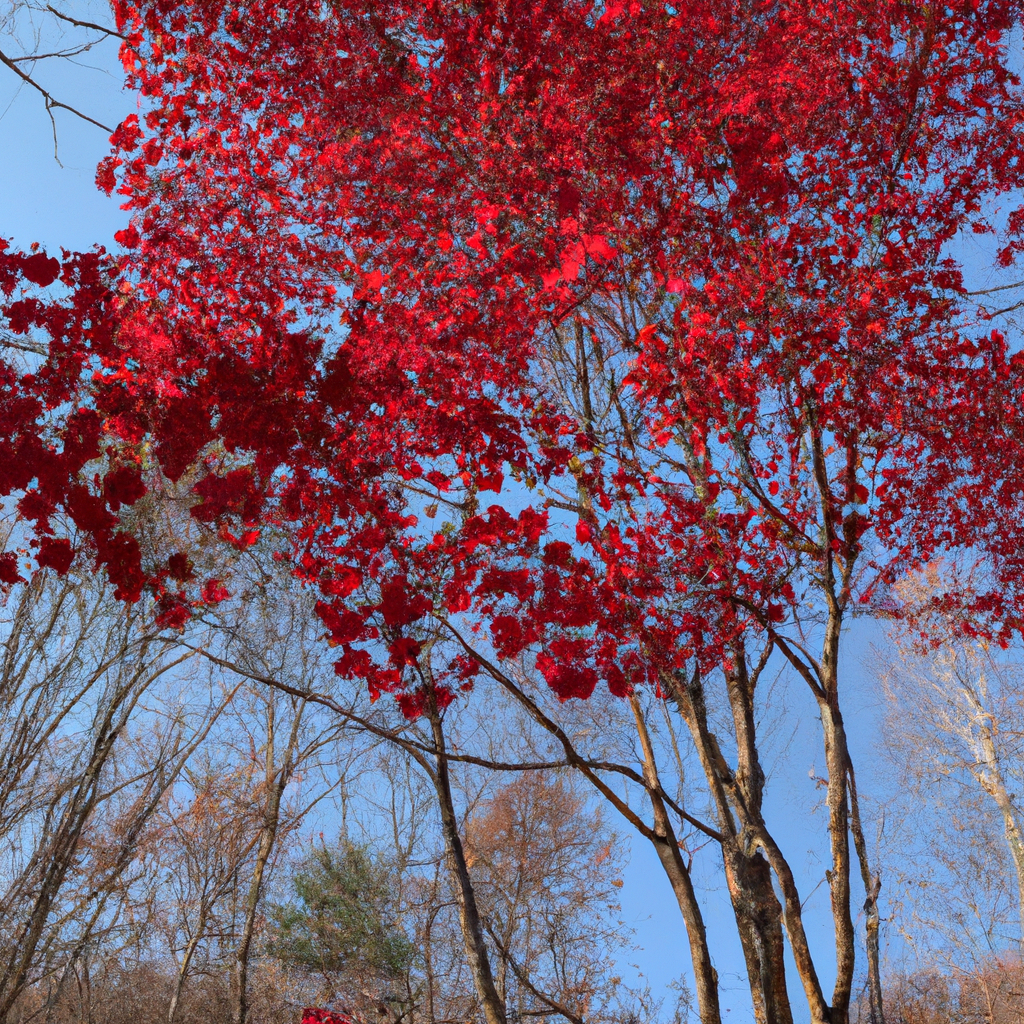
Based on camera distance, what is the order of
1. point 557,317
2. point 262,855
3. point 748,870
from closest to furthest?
point 748,870 → point 557,317 → point 262,855

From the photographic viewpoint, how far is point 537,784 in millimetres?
12734

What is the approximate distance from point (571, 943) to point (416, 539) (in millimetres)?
8667

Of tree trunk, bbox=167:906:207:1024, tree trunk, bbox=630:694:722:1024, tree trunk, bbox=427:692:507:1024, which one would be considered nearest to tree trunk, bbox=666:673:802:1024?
tree trunk, bbox=630:694:722:1024

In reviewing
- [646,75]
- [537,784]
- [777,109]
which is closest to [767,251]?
[777,109]

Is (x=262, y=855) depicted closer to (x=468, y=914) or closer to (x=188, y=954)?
(x=188, y=954)

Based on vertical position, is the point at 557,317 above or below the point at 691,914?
above

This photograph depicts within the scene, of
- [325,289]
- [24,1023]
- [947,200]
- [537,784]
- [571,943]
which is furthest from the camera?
[537,784]

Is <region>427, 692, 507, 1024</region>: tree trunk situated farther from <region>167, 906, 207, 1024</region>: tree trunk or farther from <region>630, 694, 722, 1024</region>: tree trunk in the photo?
<region>167, 906, 207, 1024</region>: tree trunk

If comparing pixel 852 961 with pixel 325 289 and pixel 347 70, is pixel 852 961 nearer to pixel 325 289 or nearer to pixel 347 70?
pixel 325 289

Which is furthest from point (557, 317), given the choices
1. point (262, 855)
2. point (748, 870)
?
point (262, 855)

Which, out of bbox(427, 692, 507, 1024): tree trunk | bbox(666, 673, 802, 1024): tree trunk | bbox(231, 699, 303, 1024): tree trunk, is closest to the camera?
bbox(666, 673, 802, 1024): tree trunk

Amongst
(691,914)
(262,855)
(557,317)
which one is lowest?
(691,914)

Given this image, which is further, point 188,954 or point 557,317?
point 188,954

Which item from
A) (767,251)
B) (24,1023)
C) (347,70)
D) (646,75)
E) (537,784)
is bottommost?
(24,1023)
